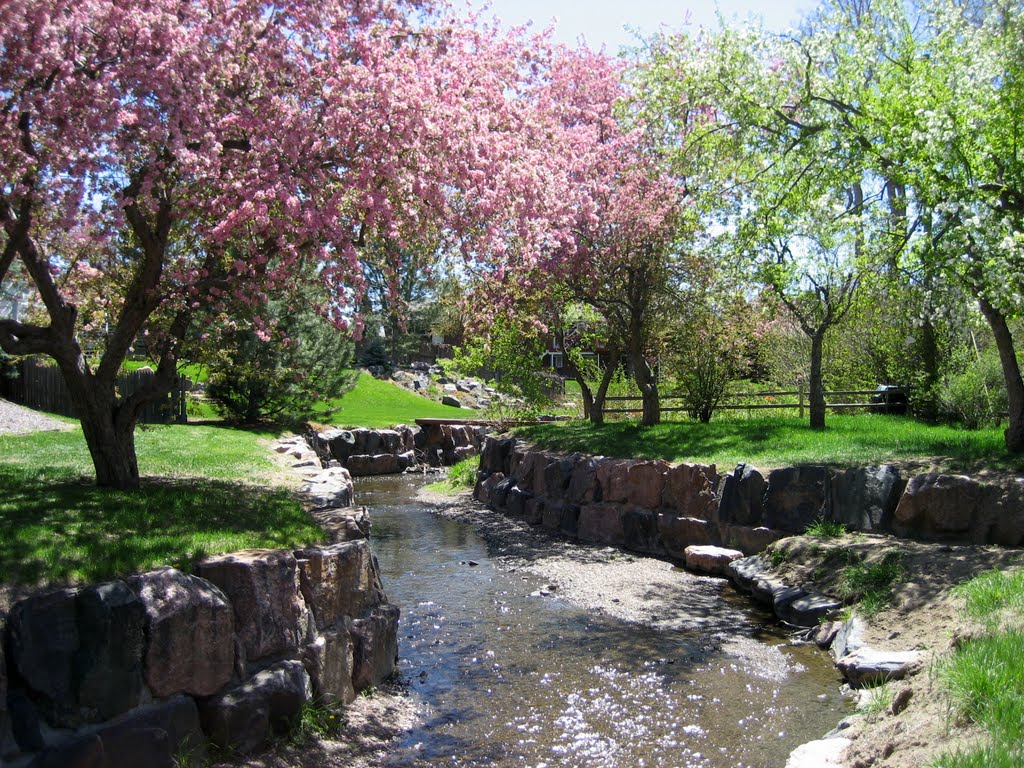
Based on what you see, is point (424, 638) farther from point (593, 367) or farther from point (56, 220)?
point (593, 367)

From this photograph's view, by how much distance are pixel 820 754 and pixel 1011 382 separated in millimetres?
6930

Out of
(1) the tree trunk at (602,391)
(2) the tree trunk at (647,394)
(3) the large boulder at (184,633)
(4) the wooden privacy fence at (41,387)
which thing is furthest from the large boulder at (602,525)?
(4) the wooden privacy fence at (41,387)

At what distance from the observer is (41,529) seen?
226 inches

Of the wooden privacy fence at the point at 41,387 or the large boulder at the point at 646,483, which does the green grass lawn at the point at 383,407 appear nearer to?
the wooden privacy fence at the point at 41,387

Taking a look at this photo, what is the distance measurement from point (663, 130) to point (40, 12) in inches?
418

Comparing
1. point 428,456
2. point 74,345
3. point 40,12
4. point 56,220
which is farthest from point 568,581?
point 428,456

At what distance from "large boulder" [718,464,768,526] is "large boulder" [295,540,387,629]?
5.75 meters

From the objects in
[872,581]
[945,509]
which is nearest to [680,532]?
[945,509]

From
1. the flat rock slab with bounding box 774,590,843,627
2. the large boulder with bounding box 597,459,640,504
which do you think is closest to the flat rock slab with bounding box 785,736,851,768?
the flat rock slab with bounding box 774,590,843,627

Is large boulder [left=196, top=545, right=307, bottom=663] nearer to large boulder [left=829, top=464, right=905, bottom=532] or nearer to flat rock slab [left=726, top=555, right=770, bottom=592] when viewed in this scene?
flat rock slab [left=726, top=555, right=770, bottom=592]

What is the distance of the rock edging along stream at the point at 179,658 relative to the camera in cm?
438

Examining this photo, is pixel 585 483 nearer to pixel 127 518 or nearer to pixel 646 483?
pixel 646 483

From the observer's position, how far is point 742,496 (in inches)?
435

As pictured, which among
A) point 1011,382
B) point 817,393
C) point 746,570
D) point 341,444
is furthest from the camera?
point 341,444
